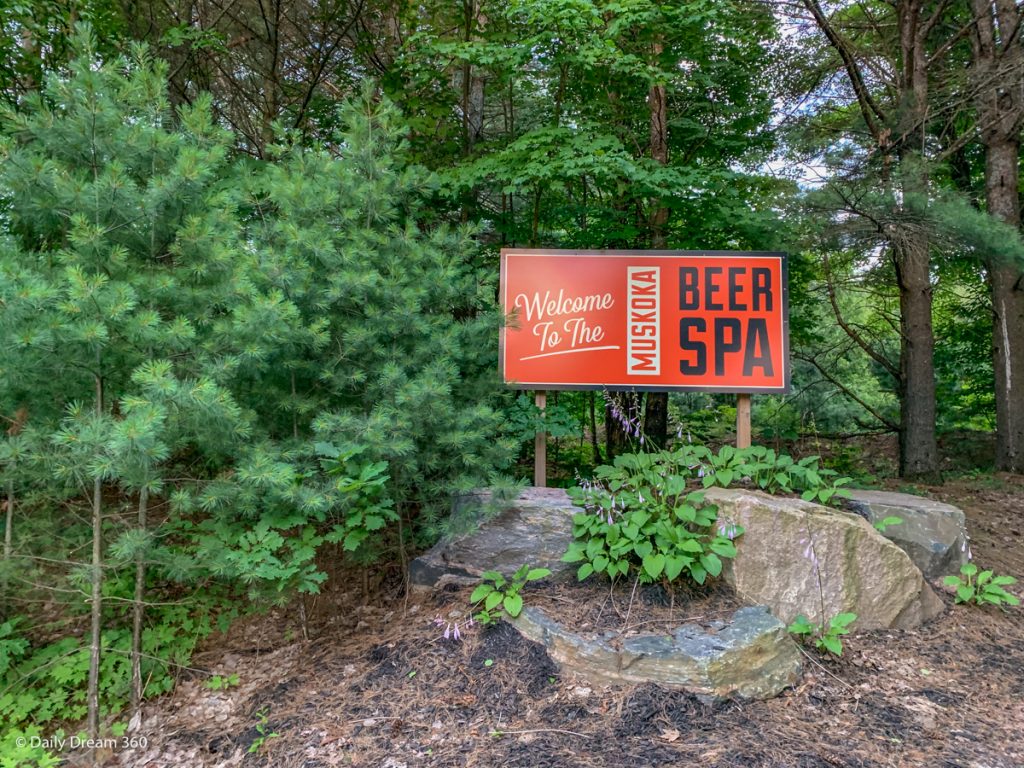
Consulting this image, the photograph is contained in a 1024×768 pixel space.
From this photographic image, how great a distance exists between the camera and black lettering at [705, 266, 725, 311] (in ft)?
15.4

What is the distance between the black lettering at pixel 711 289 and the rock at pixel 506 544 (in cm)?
208

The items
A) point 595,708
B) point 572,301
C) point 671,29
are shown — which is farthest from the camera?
point 671,29

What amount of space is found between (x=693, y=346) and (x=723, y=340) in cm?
24

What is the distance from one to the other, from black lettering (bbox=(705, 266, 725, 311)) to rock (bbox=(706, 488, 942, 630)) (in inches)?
72.2

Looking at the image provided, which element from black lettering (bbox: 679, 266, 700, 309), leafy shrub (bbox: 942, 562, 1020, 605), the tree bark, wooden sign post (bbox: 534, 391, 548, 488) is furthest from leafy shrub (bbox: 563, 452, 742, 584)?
the tree bark

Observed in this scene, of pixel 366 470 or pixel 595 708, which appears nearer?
pixel 595 708

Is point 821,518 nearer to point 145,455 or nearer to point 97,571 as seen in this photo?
point 145,455

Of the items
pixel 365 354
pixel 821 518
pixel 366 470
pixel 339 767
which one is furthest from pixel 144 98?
pixel 821 518

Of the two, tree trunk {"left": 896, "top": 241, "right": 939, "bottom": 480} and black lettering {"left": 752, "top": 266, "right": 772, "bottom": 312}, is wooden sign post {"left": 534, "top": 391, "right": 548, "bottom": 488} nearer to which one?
black lettering {"left": 752, "top": 266, "right": 772, "bottom": 312}

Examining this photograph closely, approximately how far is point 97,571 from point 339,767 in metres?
1.40

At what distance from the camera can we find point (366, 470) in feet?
9.23

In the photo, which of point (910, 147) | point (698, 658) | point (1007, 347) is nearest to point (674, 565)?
point (698, 658)

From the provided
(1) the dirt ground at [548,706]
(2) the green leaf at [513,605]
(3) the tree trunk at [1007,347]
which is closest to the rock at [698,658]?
(1) the dirt ground at [548,706]

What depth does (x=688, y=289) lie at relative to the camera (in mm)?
4719
